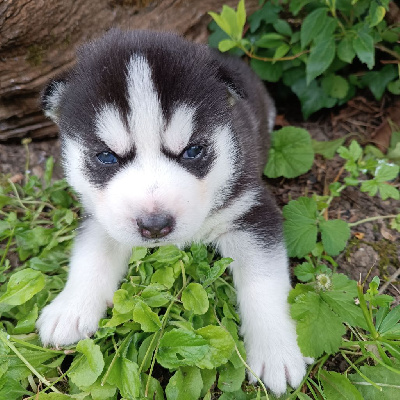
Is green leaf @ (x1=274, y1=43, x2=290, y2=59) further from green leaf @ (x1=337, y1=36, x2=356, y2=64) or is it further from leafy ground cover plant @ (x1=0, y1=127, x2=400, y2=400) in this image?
leafy ground cover plant @ (x1=0, y1=127, x2=400, y2=400)

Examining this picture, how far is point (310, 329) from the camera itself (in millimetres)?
2309

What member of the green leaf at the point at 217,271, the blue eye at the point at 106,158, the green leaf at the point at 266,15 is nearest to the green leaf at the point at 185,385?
the green leaf at the point at 217,271

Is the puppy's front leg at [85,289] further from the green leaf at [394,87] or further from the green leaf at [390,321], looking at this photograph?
the green leaf at [394,87]

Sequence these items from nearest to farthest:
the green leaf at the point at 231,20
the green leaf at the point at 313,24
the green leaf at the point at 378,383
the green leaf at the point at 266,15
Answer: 1. the green leaf at the point at 378,383
2. the green leaf at the point at 231,20
3. the green leaf at the point at 313,24
4. the green leaf at the point at 266,15

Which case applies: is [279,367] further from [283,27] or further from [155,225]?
[283,27]

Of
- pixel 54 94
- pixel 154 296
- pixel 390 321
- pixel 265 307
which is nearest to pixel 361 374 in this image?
pixel 390 321

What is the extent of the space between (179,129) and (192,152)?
19cm

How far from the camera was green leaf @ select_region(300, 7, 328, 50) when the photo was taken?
11.2 feet

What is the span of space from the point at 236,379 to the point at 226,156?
4.06 feet

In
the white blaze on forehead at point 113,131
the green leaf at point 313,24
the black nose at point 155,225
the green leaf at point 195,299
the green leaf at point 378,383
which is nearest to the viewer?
the black nose at point 155,225

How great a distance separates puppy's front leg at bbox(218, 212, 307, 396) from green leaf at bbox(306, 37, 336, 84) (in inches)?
57.8

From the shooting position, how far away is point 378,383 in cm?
229

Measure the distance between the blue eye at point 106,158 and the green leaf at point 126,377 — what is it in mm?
1056

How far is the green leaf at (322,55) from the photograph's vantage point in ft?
11.3
